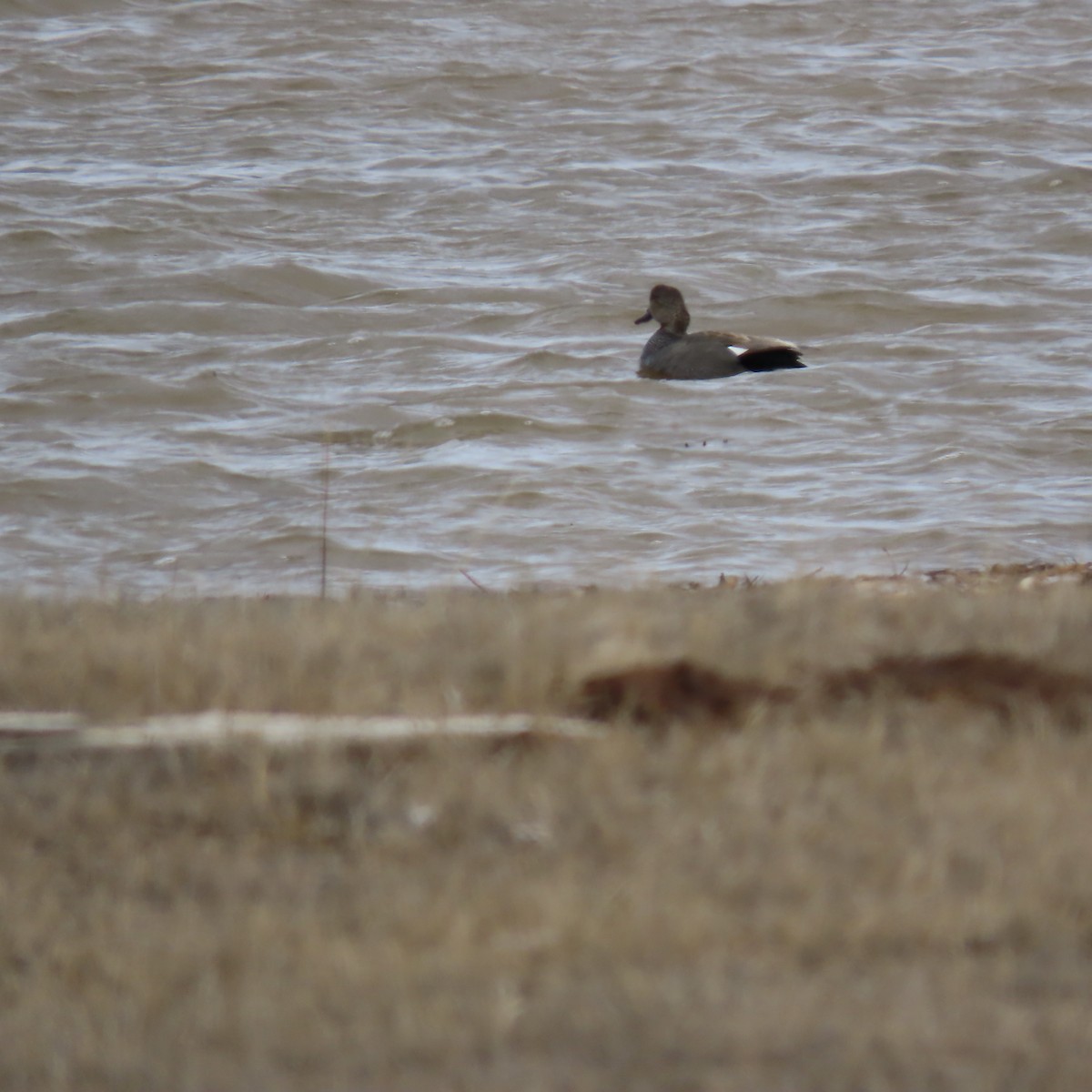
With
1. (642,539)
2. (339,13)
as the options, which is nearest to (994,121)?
(339,13)

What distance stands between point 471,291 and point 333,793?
14.9 m

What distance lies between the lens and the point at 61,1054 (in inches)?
94.0

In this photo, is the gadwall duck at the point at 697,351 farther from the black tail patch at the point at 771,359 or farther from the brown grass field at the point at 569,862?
the brown grass field at the point at 569,862

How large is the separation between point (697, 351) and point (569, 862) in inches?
497

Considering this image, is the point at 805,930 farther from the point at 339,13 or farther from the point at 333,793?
the point at 339,13

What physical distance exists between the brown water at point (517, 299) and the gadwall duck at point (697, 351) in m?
0.19

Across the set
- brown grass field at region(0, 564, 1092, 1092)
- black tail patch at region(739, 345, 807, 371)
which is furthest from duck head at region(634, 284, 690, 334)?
brown grass field at region(0, 564, 1092, 1092)

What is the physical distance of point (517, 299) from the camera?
17.6 metres

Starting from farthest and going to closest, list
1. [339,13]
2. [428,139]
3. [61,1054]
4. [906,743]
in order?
[339,13], [428,139], [906,743], [61,1054]

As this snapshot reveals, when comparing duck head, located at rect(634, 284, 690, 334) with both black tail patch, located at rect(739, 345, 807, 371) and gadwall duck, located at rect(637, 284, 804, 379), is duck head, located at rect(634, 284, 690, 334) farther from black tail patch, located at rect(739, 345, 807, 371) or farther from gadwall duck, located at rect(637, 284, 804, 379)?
black tail patch, located at rect(739, 345, 807, 371)

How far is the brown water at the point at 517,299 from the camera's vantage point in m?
10.4

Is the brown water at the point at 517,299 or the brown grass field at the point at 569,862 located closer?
the brown grass field at the point at 569,862

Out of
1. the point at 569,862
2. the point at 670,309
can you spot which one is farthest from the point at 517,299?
the point at 569,862

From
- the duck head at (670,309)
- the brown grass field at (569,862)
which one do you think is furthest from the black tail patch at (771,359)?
the brown grass field at (569,862)
